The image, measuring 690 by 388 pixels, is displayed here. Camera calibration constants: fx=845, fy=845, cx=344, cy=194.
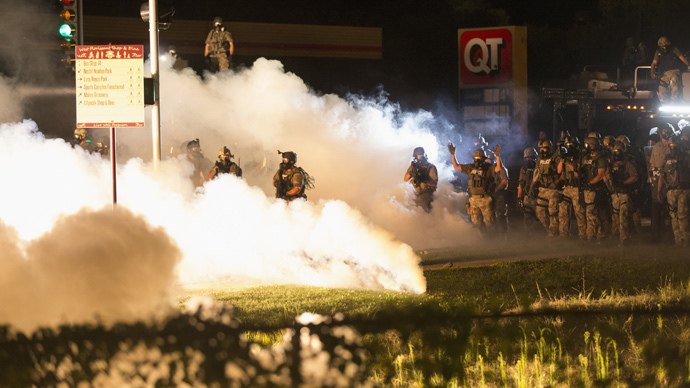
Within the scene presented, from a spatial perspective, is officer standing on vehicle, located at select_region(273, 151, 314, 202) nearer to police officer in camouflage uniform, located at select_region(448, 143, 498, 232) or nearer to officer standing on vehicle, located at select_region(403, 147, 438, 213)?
officer standing on vehicle, located at select_region(403, 147, 438, 213)

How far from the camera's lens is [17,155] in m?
12.0

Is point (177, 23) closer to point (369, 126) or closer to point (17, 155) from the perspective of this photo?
point (369, 126)

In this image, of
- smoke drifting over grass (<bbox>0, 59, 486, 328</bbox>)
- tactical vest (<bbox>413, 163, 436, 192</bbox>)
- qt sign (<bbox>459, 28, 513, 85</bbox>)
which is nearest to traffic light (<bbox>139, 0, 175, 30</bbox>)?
smoke drifting over grass (<bbox>0, 59, 486, 328</bbox>)

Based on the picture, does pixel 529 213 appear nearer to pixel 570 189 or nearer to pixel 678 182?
pixel 570 189

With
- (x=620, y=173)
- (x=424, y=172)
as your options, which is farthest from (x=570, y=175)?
(x=424, y=172)

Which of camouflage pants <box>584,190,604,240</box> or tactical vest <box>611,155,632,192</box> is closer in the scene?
tactical vest <box>611,155,632,192</box>

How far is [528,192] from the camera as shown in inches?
619

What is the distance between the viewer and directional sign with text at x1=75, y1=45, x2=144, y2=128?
983 cm

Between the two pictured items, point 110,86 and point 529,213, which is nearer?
point 110,86

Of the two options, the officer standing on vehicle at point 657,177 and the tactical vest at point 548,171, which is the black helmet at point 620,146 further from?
the tactical vest at point 548,171

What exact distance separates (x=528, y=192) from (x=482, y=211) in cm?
140

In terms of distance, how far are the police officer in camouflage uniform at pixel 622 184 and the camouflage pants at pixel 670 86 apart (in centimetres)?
532

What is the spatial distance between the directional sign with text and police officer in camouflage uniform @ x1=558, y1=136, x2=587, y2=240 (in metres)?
7.68

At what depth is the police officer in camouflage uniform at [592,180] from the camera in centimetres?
1380
